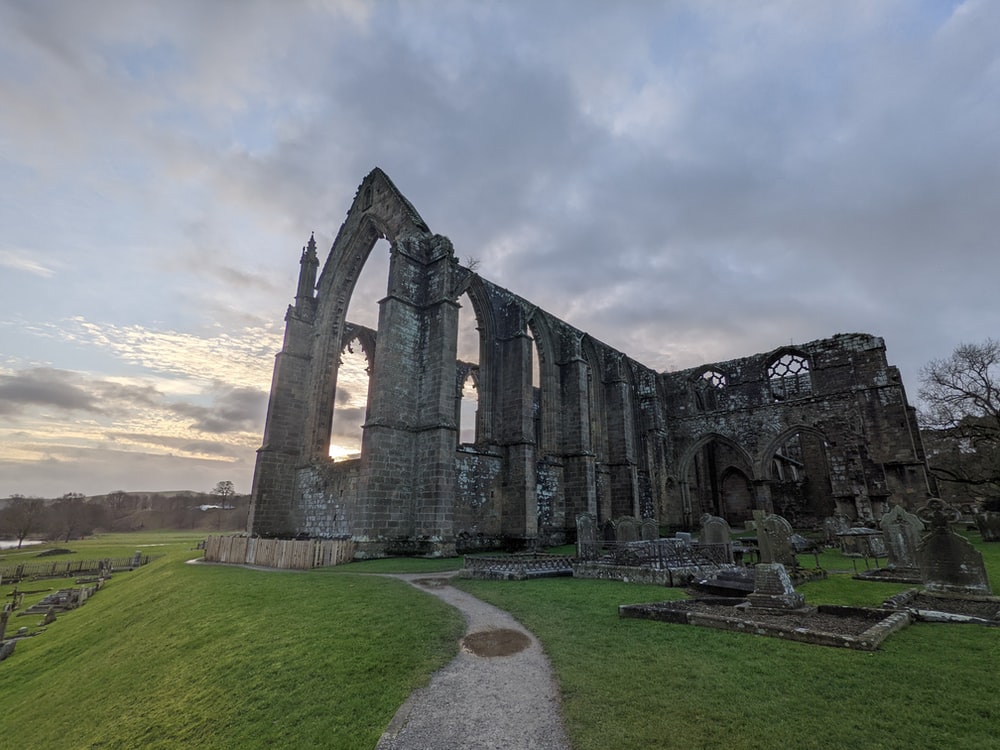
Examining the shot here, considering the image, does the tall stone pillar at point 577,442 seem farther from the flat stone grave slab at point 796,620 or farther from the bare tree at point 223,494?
the bare tree at point 223,494

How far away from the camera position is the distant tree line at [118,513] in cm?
6203

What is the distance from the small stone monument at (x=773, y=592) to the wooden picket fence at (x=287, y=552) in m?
11.2

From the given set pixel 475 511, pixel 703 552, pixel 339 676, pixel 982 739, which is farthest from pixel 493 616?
pixel 475 511

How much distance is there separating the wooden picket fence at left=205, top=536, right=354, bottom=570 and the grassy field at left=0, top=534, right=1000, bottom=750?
3.89 m

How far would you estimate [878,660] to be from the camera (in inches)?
171

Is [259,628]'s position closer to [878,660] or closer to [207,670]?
[207,670]

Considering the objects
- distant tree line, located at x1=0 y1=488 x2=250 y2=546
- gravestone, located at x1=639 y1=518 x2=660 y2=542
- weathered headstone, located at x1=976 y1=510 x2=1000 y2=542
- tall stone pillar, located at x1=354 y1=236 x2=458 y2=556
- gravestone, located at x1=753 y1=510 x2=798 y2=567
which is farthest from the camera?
distant tree line, located at x1=0 y1=488 x2=250 y2=546

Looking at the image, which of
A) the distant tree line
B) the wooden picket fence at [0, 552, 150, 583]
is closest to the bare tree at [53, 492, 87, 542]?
the distant tree line

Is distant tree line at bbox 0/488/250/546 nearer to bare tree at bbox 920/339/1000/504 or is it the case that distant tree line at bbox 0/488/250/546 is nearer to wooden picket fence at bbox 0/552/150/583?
wooden picket fence at bbox 0/552/150/583

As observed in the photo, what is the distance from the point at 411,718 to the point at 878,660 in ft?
14.5

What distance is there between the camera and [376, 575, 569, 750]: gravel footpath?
3357 mm

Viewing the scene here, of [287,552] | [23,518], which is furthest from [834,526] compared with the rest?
[23,518]

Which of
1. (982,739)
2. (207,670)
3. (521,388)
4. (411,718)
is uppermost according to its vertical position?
(521,388)

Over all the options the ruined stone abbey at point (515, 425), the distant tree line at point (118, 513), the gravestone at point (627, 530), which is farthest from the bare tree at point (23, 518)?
the gravestone at point (627, 530)
